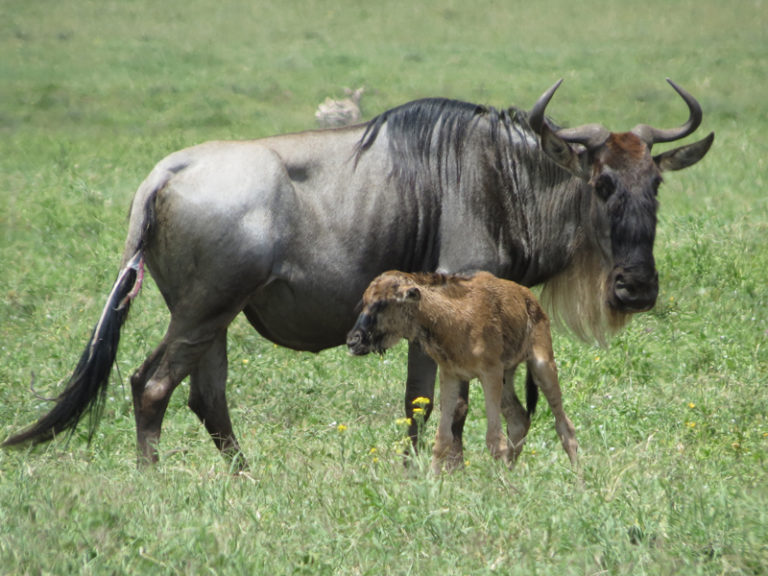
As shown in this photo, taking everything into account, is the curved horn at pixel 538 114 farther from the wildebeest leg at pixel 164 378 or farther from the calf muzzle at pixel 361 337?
the wildebeest leg at pixel 164 378

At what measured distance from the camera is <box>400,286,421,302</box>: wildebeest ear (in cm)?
482

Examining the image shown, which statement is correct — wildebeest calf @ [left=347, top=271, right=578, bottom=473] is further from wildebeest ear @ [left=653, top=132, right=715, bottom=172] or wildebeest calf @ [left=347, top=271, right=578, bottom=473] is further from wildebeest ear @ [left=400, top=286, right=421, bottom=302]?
wildebeest ear @ [left=653, top=132, right=715, bottom=172]

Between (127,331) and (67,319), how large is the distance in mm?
514

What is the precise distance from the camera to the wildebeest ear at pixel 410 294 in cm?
482

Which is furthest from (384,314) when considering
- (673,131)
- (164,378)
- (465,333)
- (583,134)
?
(673,131)

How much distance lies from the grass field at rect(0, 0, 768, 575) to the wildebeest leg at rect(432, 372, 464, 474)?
16 centimetres

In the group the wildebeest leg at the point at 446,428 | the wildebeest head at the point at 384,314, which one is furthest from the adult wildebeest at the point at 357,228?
the wildebeest head at the point at 384,314

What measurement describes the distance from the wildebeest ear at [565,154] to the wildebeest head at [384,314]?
3.73ft

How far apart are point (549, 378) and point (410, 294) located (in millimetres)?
867

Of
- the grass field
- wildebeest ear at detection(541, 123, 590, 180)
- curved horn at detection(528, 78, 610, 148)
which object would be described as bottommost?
the grass field

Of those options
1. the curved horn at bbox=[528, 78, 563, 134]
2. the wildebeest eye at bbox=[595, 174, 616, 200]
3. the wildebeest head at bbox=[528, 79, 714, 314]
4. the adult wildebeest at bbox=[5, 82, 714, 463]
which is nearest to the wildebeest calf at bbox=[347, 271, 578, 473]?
the adult wildebeest at bbox=[5, 82, 714, 463]

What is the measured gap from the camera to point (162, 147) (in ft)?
49.1

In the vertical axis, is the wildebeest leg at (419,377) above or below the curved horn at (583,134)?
below

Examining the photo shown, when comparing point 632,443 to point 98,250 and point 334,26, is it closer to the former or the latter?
point 98,250
